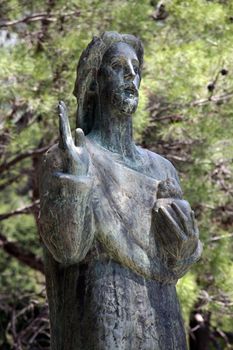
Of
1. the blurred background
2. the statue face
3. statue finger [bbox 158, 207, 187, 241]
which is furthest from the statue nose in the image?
the blurred background

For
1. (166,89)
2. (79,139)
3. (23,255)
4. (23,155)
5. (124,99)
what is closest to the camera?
(79,139)

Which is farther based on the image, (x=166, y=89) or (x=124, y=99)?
(x=166, y=89)

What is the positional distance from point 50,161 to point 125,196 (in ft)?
1.10

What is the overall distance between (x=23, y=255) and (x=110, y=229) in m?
5.79

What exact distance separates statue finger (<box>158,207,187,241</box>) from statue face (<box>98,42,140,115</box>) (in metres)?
0.45

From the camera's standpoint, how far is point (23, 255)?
8.66 metres

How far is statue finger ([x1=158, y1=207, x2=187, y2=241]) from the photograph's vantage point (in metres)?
3.04

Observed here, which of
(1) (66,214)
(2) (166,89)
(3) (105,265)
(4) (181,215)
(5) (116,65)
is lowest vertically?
(2) (166,89)

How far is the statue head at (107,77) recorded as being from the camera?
3230 mm

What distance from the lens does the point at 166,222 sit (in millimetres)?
3070

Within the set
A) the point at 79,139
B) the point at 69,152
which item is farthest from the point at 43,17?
the point at 69,152

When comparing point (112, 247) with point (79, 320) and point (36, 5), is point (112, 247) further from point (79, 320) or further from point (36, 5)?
point (36, 5)

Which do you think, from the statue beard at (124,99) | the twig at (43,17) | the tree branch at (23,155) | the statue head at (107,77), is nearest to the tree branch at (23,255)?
the tree branch at (23,155)

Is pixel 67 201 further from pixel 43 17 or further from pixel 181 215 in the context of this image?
pixel 43 17
